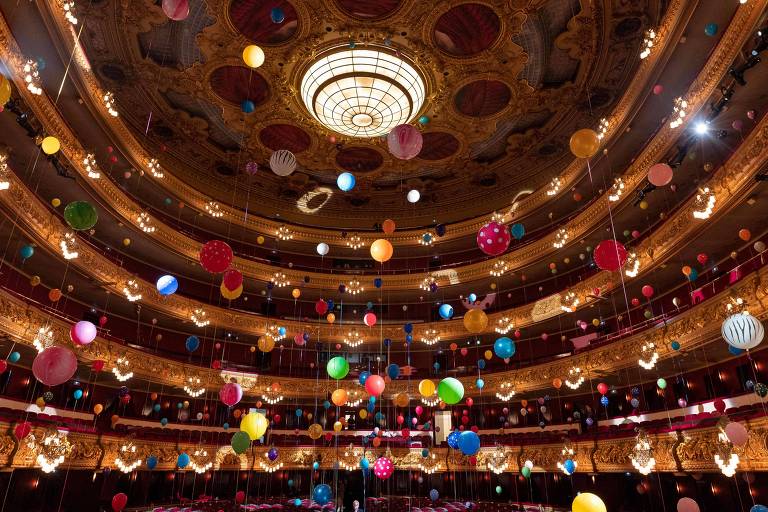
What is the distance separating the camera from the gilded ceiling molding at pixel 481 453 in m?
10.7

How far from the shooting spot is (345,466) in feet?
62.2

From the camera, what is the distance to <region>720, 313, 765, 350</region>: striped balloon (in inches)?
255

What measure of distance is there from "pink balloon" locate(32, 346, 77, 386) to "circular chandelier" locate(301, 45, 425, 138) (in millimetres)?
12388

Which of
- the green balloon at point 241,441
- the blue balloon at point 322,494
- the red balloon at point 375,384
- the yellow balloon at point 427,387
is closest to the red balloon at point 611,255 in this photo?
the yellow balloon at point 427,387

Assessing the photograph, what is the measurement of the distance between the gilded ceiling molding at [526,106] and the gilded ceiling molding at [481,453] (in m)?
8.01

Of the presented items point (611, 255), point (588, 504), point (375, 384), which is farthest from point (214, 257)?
point (611, 255)

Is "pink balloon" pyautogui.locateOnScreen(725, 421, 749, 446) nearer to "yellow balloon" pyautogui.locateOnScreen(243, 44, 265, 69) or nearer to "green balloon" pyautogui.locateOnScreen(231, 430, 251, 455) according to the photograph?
"green balloon" pyautogui.locateOnScreen(231, 430, 251, 455)

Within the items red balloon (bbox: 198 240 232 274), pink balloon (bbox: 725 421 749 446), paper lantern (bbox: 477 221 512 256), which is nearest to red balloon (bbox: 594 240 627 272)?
paper lantern (bbox: 477 221 512 256)

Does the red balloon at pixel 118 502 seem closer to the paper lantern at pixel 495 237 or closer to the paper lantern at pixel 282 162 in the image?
the paper lantern at pixel 282 162

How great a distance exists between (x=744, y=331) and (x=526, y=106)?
43.2 feet

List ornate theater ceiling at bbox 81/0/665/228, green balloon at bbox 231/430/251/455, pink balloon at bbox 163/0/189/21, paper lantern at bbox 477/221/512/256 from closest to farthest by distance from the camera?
1. pink balloon at bbox 163/0/189/21
2. paper lantern at bbox 477/221/512/256
3. green balloon at bbox 231/430/251/455
4. ornate theater ceiling at bbox 81/0/665/228

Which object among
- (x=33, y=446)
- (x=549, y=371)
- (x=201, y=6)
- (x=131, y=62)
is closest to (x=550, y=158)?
(x=549, y=371)

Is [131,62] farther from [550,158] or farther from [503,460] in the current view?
[503,460]

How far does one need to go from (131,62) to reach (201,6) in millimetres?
3869
